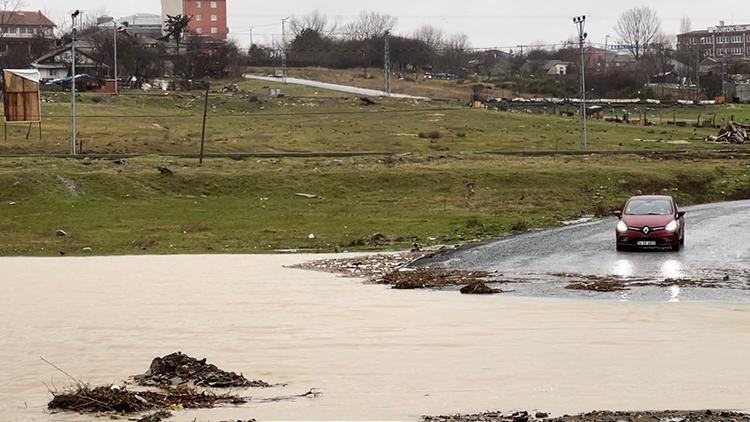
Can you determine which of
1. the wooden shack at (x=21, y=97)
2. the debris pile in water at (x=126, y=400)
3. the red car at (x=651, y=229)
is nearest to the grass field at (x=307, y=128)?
the wooden shack at (x=21, y=97)

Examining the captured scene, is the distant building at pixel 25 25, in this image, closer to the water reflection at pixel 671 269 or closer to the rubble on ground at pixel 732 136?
the rubble on ground at pixel 732 136

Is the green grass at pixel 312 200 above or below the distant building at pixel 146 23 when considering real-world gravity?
below

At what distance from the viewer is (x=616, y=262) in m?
33.2

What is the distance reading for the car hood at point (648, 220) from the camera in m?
34.8

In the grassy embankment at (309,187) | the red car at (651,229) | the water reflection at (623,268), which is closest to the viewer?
the water reflection at (623,268)

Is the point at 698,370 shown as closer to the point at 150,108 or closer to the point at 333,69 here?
the point at 150,108

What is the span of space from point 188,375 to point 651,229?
1940 cm

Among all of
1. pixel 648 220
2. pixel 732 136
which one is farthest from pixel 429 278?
pixel 732 136

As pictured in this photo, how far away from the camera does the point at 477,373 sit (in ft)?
61.3

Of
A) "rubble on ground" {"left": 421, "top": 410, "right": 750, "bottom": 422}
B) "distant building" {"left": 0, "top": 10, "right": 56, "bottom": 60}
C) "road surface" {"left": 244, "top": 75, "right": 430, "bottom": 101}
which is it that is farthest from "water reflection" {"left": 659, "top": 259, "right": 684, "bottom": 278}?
"distant building" {"left": 0, "top": 10, "right": 56, "bottom": 60}

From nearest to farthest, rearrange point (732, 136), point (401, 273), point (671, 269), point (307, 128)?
point (671, 269), point (401, 273), point (732, 136), point (307, 128)

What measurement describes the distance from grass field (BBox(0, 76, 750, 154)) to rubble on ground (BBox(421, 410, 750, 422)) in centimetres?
5800

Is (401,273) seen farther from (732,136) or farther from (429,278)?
(732,136)

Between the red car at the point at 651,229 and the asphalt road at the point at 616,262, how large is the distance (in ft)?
1.07
